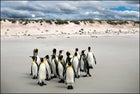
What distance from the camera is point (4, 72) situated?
12.7m

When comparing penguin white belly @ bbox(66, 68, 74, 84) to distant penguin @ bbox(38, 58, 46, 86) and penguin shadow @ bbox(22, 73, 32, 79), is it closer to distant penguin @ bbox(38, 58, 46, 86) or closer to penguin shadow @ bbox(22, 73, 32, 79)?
distant penguin @ bbox(38, 58, 46, 86)

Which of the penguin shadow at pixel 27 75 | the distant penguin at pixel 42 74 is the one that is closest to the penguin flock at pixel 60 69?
the distant penguin at pixel 42 74

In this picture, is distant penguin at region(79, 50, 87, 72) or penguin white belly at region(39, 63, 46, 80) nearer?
penguin white belly at region(39, 63, 46, 80)

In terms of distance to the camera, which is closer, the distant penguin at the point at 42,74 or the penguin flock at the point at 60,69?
the penguin flock at the point at 60,69

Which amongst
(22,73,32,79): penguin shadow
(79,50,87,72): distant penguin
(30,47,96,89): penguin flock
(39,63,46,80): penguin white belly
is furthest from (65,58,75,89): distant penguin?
(22,73,32,79): penguin shadow

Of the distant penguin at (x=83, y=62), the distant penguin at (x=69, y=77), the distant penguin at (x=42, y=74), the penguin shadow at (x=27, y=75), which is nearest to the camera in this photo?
the distant penguin at (x=69, y=77)

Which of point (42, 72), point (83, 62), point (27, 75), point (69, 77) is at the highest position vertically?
point (83, 62)

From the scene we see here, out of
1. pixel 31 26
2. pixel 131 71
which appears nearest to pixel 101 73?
pixel 131 71

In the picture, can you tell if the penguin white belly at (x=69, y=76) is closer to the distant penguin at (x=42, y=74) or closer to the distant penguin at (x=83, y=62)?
the distant penguin at (x=42, y=74)

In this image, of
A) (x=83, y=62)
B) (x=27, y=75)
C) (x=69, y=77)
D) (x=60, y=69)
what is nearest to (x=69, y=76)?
(x=69, y=77)

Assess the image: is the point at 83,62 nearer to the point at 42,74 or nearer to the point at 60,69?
the point at 60,69

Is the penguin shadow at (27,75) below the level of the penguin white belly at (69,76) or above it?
below

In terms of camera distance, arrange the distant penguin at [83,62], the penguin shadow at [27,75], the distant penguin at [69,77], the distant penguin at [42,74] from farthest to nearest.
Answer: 1. the distant penguin at [83,62]
2. the penguin shadow at [27,75]
3. the distant penguin at [42,74]
4. the distant penguin at [69,77]

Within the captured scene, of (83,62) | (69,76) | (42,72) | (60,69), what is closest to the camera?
(69,76)
